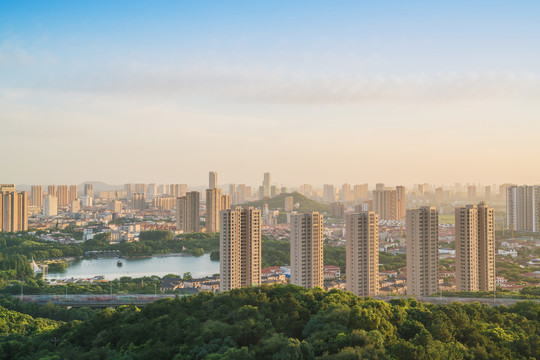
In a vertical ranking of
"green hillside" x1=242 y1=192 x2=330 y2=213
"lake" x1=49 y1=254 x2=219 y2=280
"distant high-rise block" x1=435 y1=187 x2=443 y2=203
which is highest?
"distant high-rise block" x1=435 y1=187 x2=443 y2=203

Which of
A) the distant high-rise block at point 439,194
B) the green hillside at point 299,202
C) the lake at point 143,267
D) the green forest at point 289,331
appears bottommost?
the lake at point 143,267

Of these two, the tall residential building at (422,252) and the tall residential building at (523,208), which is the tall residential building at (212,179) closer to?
the tall residential building at (523,208)

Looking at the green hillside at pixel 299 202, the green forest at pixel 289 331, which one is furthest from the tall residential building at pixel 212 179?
the green forest at pixel 289 331

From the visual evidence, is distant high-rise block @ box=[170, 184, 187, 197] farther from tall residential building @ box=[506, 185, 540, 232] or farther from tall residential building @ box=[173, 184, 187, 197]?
tall residential building @ box=[506, 185, 540, 232]

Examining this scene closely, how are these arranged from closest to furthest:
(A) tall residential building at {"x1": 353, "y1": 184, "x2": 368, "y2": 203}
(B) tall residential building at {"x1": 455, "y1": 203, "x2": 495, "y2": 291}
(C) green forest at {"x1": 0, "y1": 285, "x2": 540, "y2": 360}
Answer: (C) green forest at {"x1": 0, "y1": 285, "x2": 540, "y2": 360}, (B) tall residential building at {"x1": 455, "y1": 203, "x2": 495, "y2": 291}, (A) tall residential building at {"x1": 353, "y1": 184, "x2": 368, "y2": 203}

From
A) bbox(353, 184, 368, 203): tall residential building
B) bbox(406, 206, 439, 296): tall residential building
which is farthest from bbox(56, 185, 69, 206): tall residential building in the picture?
bbox(406, 206, 439, 296): tall residential building

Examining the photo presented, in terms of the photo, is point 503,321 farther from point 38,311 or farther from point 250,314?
point 38,311

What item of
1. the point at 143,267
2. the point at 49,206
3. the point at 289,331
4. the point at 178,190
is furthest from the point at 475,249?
the point at 178,190
